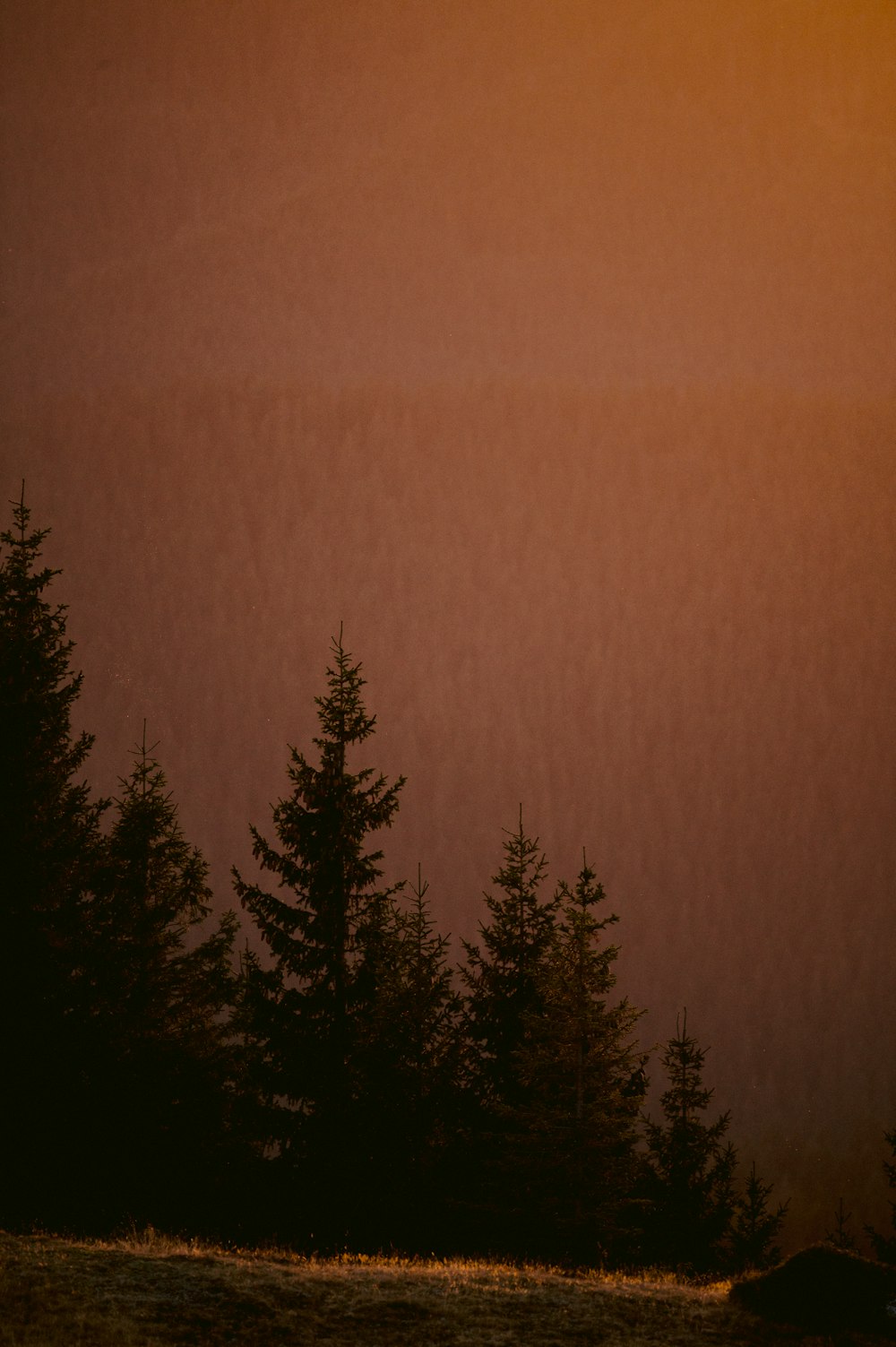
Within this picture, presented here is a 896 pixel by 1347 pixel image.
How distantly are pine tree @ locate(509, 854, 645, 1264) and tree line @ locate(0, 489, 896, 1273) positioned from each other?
0.16 feet

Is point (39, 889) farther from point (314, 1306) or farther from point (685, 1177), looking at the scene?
point (685, 1177)

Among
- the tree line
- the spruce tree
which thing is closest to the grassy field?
the tree line

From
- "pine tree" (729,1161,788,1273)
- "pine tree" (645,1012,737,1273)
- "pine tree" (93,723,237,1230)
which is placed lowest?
"pine tree" (729,1161,788,1273)

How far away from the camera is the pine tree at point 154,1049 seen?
1778 cm

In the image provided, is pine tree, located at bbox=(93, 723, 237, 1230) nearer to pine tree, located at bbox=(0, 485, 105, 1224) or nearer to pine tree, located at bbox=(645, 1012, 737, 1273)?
pine tree, located at bbox=(0, 485, 105, 1224)

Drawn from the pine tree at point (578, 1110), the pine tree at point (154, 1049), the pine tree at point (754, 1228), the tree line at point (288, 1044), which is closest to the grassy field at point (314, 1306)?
the tree line at point (288, 1044)

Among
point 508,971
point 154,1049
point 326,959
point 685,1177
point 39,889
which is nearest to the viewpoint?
point 39,889

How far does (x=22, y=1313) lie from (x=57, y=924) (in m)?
8.29

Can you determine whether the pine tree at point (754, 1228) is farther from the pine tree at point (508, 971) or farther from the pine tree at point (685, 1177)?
the pine tree at point (508, 971)

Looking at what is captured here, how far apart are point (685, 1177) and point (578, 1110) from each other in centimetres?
1082

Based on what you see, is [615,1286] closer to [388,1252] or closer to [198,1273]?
[198,1273]

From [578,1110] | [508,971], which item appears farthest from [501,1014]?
[578,1110]

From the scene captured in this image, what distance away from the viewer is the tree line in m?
17.6

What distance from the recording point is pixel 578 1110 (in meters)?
20.1
